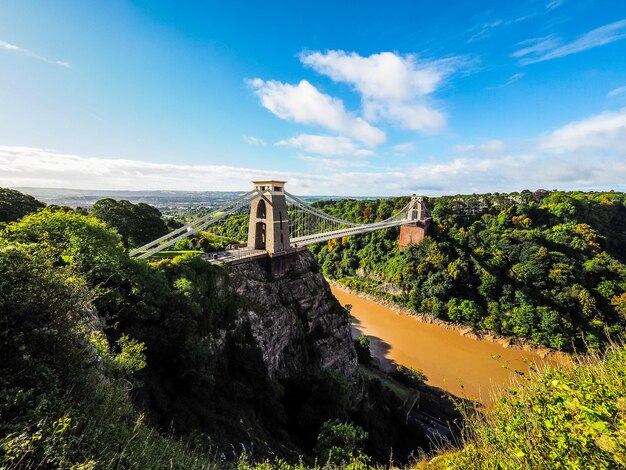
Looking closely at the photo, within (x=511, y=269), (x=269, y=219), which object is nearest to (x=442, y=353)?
(x=511, y=269)

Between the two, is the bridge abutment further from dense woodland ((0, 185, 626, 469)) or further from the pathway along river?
the pathway along river

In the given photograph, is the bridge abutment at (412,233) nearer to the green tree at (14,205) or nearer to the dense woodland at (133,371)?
the dense woodland at (133,371)

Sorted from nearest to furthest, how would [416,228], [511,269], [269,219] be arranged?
[269,219]
[511,269]
[416,228]

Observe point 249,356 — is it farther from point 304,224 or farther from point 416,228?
point 304,224

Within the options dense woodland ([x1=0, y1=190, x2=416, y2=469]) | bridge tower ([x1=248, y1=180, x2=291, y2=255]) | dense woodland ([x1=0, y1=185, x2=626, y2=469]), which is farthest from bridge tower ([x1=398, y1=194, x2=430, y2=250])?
bridge tower ([x1=248, y1=180, x2=291, y2=255])

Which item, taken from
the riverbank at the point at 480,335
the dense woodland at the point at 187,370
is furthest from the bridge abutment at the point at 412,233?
the dense woodland at the point at 187,370
